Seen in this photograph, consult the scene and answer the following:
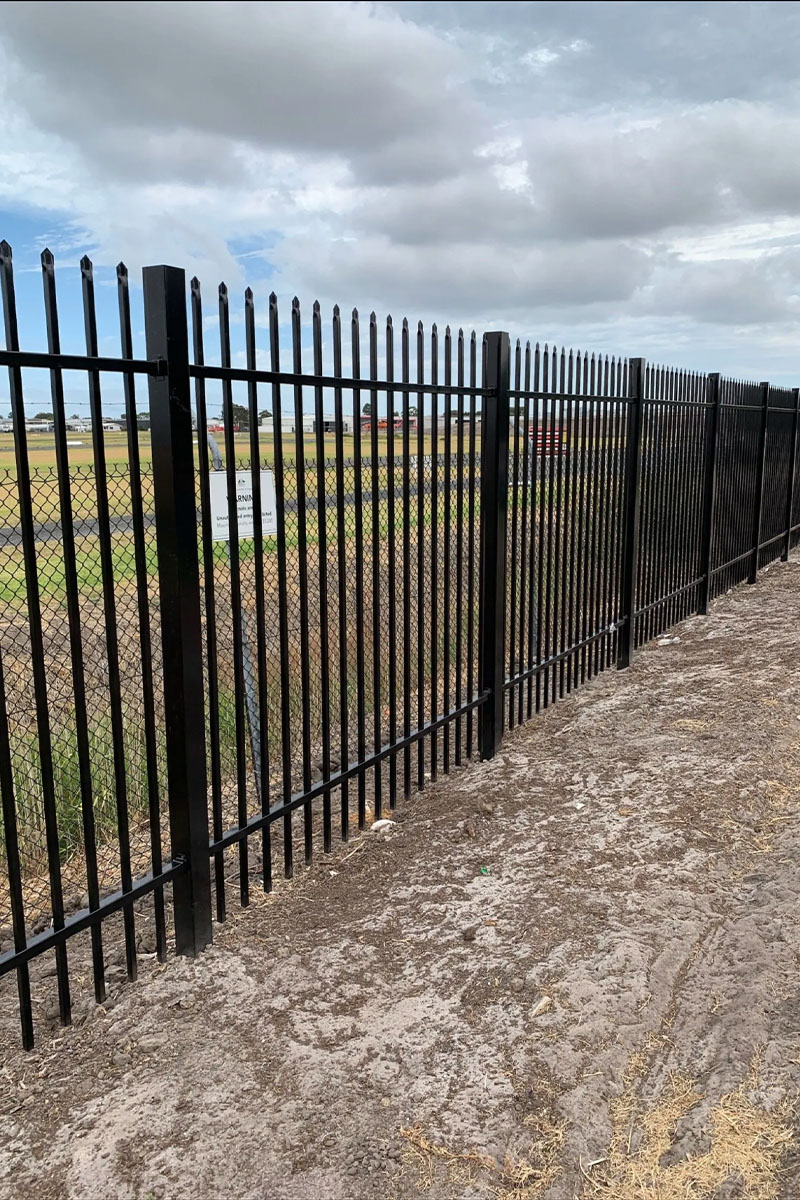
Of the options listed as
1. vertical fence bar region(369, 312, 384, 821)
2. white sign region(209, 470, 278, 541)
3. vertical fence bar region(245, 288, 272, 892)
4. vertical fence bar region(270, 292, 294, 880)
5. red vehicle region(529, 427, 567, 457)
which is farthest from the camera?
red vehicle region(529, 427, 567, 457)

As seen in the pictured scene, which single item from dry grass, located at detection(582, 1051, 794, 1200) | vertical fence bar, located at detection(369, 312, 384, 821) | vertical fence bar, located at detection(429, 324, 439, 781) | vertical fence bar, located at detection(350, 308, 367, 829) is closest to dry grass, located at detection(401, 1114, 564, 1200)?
dry grass, located at detection(582, 1051, 794, 1200)

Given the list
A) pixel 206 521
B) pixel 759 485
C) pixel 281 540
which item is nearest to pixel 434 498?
pixel 281 540

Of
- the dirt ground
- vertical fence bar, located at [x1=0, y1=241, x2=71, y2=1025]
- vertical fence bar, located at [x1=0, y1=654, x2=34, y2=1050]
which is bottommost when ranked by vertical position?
the dirt ground

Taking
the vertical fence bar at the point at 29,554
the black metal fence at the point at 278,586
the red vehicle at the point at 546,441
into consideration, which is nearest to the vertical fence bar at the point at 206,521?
the black metal fence at the point at 278,586

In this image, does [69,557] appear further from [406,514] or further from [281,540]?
[406,514]

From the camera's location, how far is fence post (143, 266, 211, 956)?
293 cm

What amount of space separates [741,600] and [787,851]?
6.79 meters

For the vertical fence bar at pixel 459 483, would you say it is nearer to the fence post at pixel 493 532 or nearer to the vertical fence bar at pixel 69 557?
the fence post at pixel 493 532

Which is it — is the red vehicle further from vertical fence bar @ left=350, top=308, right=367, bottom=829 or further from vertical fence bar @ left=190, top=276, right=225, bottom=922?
vertical fence bar @ left=190, top=276, right=225, bottom=922

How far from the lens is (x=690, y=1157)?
2346 mm

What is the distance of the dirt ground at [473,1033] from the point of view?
235cm

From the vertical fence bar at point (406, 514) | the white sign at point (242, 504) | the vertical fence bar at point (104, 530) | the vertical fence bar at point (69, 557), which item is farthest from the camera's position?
the vertical fence bar at point (406, 514)

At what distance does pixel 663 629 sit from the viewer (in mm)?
8641

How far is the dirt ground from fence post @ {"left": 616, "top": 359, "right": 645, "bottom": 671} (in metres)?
2.85
